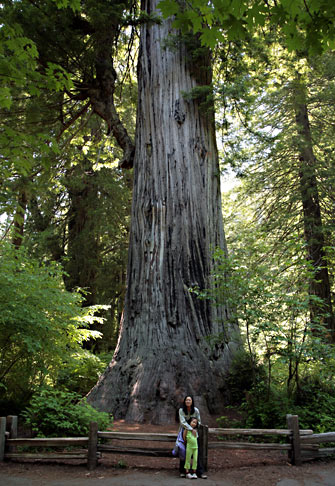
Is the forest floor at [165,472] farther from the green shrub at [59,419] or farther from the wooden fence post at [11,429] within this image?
the green shrub at [59,419]

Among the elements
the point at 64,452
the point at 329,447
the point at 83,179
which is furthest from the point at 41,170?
the point at 329,447

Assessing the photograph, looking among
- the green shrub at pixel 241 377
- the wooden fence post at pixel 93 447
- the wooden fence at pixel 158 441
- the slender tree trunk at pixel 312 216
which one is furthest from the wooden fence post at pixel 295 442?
the slender tree trunk at pixel 312 216

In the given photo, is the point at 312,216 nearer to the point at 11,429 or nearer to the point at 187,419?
the point at 187,419

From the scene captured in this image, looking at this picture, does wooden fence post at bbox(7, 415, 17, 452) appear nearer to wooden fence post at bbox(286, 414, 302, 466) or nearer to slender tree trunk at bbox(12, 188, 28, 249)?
slender tree trunk at bbox(12, 188, 28, 249)

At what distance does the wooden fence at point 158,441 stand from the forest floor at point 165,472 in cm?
11

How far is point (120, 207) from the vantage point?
14.7 m

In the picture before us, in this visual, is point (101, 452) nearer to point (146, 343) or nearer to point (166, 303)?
point (146, 343)

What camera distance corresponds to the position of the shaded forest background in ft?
17.9

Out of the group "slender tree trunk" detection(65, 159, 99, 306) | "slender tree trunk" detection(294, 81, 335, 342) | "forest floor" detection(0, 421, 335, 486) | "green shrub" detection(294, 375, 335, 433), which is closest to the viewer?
"forest floor" detection(0, 421, 335, 486)

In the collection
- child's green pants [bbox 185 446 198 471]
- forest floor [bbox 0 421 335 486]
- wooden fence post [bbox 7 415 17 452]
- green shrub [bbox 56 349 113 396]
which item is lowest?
forest floor [bbox 0 421 335 486]

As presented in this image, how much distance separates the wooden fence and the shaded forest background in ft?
1.33

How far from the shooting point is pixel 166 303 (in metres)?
7.40

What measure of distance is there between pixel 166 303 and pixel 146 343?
32.4 inches

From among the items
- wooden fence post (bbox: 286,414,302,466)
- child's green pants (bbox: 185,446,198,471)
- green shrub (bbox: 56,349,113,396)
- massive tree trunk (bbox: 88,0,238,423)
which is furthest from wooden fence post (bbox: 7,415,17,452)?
wooden fence post (bbox: 286,414,302,466)
